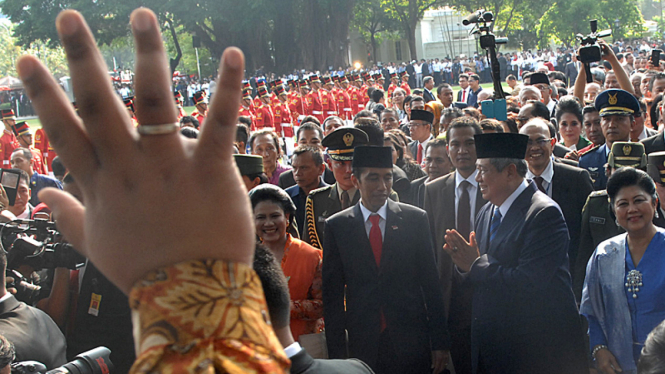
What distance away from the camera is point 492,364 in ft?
12.5

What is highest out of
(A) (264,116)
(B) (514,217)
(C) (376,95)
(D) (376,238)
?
(C) (376,95)

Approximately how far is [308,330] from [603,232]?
2.23m

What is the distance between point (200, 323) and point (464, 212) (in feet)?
13.5

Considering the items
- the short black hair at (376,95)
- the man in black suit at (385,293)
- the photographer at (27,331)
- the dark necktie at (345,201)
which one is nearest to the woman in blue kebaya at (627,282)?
the man in black suit at (385,293)

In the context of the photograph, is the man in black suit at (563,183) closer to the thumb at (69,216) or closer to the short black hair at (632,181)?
the short black hair at (632,181)

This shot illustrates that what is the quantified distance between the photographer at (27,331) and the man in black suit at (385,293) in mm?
1556

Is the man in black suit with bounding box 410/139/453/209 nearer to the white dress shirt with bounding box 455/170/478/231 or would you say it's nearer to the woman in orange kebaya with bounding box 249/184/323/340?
the white dress shirt with bounding box 455/170/478/231

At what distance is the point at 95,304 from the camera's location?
12.3 ft

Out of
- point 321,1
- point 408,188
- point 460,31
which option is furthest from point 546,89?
point 460,31

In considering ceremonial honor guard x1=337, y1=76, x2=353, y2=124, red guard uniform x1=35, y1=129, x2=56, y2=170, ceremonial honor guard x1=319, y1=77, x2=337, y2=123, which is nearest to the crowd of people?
red guard uniform x1=35, y1=129, x2=56, y2=170

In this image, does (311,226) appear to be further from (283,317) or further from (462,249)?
(283,317)

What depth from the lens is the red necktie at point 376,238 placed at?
413cm

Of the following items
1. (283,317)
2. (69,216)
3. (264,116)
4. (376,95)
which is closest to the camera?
Answer: (69,216)

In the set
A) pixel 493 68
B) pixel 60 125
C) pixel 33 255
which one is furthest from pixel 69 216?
pixel 493 68
